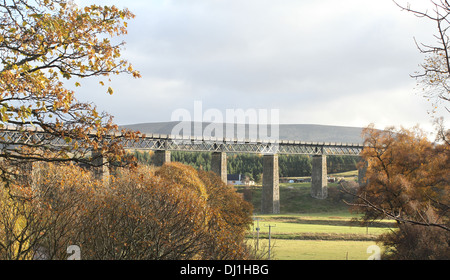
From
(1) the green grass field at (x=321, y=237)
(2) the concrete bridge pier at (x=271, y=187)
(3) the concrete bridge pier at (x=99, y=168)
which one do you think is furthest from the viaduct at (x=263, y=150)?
(3) the concrete bridge pier at (x=99, y=168)

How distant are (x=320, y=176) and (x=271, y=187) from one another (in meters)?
16.0

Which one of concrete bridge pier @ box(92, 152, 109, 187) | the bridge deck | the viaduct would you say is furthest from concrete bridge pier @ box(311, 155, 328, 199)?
concrete bridge pier @ box(92, 152, 109, 187)

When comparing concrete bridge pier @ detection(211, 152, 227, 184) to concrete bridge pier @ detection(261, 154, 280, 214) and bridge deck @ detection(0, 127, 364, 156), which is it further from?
concrete bridge pier @ detection(261, 154, 280, 214)

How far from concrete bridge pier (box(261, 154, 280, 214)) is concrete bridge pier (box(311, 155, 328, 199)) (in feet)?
45.3

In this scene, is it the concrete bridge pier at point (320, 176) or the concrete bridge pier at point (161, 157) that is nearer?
the concrete bridge pier at point (161, 157)

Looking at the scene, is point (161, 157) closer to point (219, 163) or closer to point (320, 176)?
point (219, 163)

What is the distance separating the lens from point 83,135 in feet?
39.9

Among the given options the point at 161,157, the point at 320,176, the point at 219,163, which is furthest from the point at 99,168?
the point at 320,176

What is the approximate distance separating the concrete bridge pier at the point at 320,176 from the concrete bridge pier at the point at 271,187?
1380 cm

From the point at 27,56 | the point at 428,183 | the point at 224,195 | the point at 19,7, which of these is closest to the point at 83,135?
the point at 27,56

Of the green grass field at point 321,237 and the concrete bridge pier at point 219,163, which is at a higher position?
the concrete bridge pier at point 219,163

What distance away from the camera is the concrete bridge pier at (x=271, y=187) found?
89.0m

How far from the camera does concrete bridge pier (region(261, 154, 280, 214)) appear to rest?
292 feet

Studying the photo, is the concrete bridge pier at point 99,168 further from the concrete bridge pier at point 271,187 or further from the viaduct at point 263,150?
the concrete bridge pier at point 271,187
